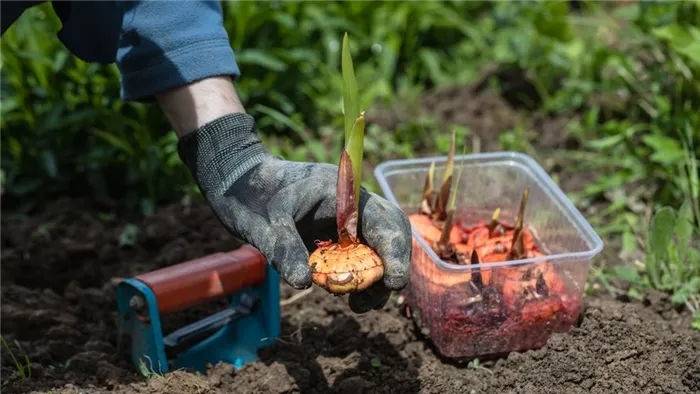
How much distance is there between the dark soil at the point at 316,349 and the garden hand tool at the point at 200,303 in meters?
0.07

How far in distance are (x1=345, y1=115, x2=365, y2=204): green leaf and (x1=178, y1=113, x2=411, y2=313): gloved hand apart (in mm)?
97

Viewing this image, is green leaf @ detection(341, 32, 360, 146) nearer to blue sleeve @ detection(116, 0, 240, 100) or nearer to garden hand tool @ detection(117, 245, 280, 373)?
blue sleeve @ detection(116, 0, 240, 100)

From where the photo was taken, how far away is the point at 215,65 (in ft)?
6.89

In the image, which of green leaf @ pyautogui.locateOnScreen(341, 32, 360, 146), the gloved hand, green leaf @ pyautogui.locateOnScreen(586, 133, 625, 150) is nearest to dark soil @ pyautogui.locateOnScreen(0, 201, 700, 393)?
the gloved hand

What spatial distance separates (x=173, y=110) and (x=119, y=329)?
575 mm

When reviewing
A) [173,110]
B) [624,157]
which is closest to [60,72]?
[173,110]

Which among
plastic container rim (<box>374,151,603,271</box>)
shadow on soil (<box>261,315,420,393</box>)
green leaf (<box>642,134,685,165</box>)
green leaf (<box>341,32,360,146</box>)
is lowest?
shadow on soil (<box>261,315,420,393</box>)

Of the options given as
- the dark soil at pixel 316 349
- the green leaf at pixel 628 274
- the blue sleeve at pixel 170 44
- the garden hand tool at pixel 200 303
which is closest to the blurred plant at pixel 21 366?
the dark soil at pixel 316 349

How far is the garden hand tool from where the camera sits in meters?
2.15

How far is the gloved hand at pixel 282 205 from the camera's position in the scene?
1.83m

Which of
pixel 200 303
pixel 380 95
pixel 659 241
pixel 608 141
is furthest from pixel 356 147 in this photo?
pixel 380 95

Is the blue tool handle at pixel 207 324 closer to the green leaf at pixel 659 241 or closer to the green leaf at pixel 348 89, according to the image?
the green leaf at pixel 348 89

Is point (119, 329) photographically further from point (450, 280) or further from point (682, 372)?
point (682, 372)

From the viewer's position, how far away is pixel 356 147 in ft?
5.95
